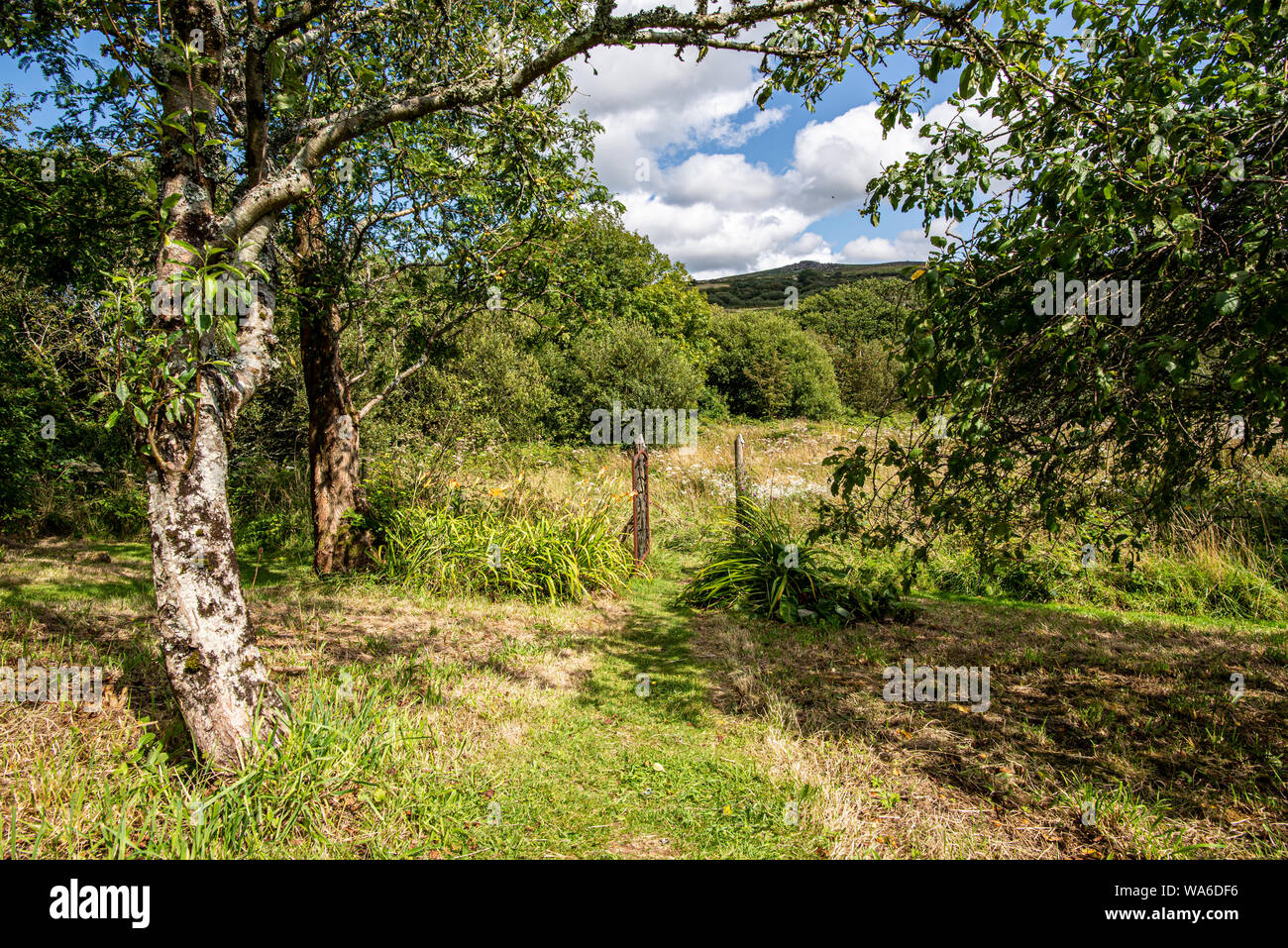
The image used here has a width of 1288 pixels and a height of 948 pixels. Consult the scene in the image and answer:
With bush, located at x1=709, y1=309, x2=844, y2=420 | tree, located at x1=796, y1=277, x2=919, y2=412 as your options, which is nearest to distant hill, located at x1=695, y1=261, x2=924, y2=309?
tree, located at x1=796, y1=277, x2=919, y2=412

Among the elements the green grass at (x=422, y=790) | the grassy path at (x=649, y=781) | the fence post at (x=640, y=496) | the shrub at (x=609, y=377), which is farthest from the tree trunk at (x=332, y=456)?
the shrub at (x=609, y=377)

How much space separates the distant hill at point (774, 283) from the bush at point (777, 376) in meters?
29.0

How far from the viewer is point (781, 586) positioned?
6.94 m

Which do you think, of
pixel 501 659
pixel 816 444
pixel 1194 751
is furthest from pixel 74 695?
pixel 816 444

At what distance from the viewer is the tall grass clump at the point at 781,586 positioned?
6.75 m

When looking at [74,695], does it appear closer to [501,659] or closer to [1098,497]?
[501,659]

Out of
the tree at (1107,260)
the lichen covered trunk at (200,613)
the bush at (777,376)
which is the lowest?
the lichen covered trunk at (200,613)

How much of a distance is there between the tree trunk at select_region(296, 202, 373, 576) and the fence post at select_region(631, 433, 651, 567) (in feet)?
11.1

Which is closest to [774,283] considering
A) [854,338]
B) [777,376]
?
[854,338]

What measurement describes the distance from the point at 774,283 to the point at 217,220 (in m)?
95.2

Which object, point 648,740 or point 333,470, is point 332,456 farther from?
point 648,740

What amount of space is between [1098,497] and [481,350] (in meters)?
13.3

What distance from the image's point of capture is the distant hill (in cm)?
7355

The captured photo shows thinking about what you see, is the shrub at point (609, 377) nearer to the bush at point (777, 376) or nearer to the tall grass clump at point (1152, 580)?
the bush at point (777, 376)
